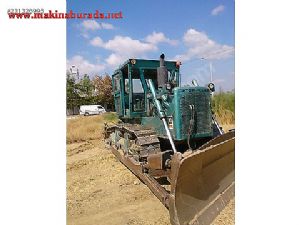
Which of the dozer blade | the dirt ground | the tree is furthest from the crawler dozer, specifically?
the tree

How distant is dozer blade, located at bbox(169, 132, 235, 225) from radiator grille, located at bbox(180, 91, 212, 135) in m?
0.33

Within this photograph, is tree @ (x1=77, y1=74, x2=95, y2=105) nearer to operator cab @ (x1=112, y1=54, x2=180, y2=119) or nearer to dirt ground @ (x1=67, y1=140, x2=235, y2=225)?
dirt ground @ (x1=67, y1=140, x2=235, y2=225)

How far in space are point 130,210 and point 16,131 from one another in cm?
145

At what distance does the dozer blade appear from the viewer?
2.30 m

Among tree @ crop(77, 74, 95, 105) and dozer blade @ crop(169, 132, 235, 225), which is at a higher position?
tree @ crop(77, 74, 95, 105)

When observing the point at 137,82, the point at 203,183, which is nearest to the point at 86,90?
the point at 137,82

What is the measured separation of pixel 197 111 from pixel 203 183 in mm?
945

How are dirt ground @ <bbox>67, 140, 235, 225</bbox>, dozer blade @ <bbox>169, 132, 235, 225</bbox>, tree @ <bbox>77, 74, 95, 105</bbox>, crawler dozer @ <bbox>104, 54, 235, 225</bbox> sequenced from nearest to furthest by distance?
dozer blade @ <bbox>169, 132, 235, 225</bbox> < crawler dozer @ <bbox>104, 54, 235, 225</bbox> < dirt ground @ <bbox>67, 140, 235, 225</bbox> < tree @ <bbox>77, 74, 95, 105</bbox>

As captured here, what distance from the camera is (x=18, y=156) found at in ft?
6.21

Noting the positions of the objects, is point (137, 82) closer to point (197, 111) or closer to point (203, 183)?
point (197, 111)

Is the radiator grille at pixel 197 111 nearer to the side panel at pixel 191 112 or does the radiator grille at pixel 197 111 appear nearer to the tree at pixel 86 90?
the side panel at pixel 191 112

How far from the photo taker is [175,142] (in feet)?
11.2
